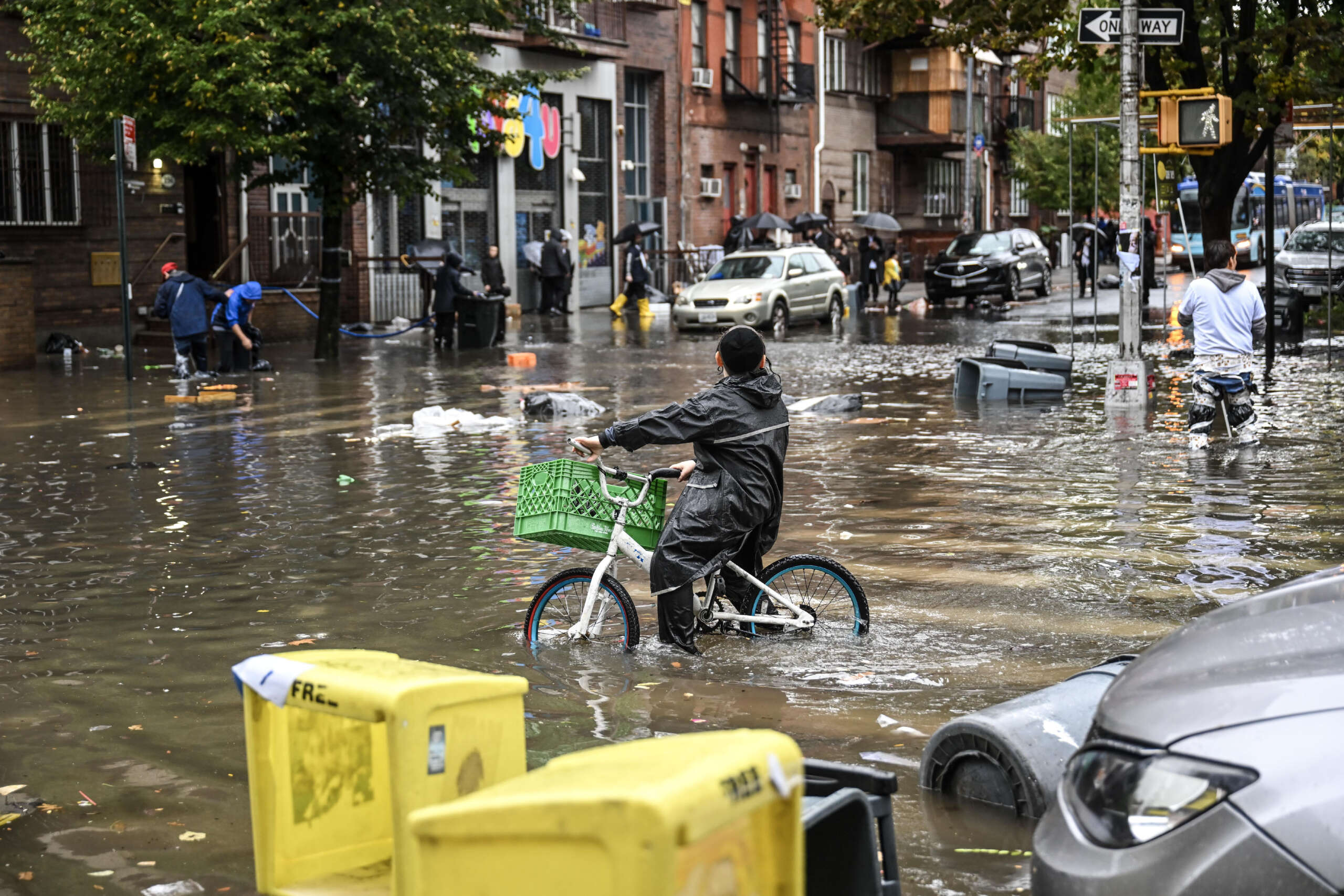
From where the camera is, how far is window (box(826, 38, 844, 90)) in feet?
178

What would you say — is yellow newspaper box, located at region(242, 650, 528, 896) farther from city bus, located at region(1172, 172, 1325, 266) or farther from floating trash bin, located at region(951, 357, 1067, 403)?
city bus, located at region(1172, 172, 1325, 266)

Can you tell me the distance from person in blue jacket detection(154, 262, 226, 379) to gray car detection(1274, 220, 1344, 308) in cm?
1813

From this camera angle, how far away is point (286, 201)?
32.2 meters

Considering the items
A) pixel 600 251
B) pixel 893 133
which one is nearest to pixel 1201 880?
pixel 600 251

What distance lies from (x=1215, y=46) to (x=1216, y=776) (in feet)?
78.5

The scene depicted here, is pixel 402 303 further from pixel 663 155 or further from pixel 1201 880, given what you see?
pixel 1201 880

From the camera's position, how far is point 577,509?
23.9ft

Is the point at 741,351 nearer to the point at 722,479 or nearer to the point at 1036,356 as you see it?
the point at 722,479

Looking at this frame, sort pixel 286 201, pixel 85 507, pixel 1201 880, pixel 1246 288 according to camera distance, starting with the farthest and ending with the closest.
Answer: pixel 286 201 → pixel 1246 288 → pixel 85 507 → pixel 1201 880

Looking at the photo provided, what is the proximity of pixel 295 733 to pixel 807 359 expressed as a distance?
71.7 feet

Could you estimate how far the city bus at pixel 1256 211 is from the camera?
165ft

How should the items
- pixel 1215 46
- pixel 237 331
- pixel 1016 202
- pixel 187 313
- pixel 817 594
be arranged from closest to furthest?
1. pixel 817 594
2. pixel 187 313
3. pixel 237 331
4. pixel 1215 46
5. pixel 1016 202

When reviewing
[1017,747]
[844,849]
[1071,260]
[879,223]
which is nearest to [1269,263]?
[1017,747]

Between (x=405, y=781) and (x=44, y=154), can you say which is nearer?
(x=405, y=781)
